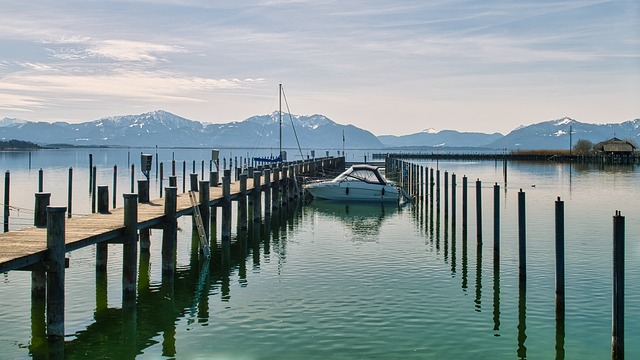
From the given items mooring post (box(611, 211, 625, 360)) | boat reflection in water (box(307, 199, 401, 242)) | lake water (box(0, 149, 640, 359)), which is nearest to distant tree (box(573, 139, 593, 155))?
boat reflection in water (box(307, 199, 401, 242))

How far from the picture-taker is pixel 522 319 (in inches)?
689

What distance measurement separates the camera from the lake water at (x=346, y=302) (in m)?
15.2

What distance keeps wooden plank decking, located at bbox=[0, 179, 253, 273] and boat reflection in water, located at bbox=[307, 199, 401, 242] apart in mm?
11128

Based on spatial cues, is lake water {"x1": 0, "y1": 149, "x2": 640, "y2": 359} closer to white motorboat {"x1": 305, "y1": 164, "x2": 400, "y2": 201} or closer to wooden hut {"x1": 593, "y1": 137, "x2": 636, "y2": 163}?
white motorboat {"x1": 305, "y1": 164, "x2": 400, "y2": 201}

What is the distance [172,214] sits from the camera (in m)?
20.6

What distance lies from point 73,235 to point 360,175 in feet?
114

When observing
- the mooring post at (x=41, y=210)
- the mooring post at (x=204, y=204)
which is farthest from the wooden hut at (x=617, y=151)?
the mooring post at (x=41, y=210)

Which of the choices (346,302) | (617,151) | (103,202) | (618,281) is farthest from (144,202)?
(617,151)

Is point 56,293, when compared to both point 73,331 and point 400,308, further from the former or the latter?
point 400,308

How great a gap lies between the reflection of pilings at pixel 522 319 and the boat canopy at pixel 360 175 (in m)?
27.2

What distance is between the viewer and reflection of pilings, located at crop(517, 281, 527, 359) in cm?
1529

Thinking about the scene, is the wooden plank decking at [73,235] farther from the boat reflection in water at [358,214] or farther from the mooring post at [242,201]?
the boat reflection in water at [358,214]

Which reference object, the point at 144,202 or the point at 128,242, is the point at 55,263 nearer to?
the point at 128,242

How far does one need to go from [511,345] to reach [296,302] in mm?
5974
